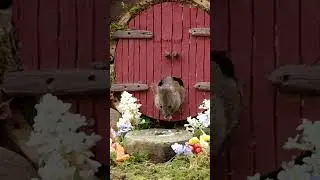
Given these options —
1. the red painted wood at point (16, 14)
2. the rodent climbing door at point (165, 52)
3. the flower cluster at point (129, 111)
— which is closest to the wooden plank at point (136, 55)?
the rodent climbing door at point (165, 52)

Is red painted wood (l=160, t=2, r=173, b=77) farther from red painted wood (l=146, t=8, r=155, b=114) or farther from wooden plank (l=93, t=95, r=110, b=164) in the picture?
wooden plank (l=93, t=95, r=110, b=164)

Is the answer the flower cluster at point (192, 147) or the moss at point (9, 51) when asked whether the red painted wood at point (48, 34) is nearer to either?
the moss at point (9, 51)

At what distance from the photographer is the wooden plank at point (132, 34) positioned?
7117 mm

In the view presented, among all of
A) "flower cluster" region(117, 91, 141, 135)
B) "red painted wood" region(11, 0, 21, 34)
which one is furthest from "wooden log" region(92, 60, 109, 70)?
"flower cluster" region(117, 91, 141, 135)

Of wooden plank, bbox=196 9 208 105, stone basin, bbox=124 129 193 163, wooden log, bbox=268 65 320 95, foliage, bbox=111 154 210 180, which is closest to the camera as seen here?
wooden log, bbox=268 65 320 95

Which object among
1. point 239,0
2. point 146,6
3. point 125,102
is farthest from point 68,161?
point 146,6

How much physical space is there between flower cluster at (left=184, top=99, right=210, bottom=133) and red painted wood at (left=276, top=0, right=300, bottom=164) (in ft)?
12.9

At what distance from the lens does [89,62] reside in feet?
8.02

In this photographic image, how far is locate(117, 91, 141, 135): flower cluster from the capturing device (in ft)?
22.5

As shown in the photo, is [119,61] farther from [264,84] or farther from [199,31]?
[264,84]

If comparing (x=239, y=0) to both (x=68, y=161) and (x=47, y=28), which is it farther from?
(x=68, y=161)

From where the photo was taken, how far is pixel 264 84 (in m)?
2.43

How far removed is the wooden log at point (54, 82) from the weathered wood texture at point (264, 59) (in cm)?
54

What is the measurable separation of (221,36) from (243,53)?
12 cm
